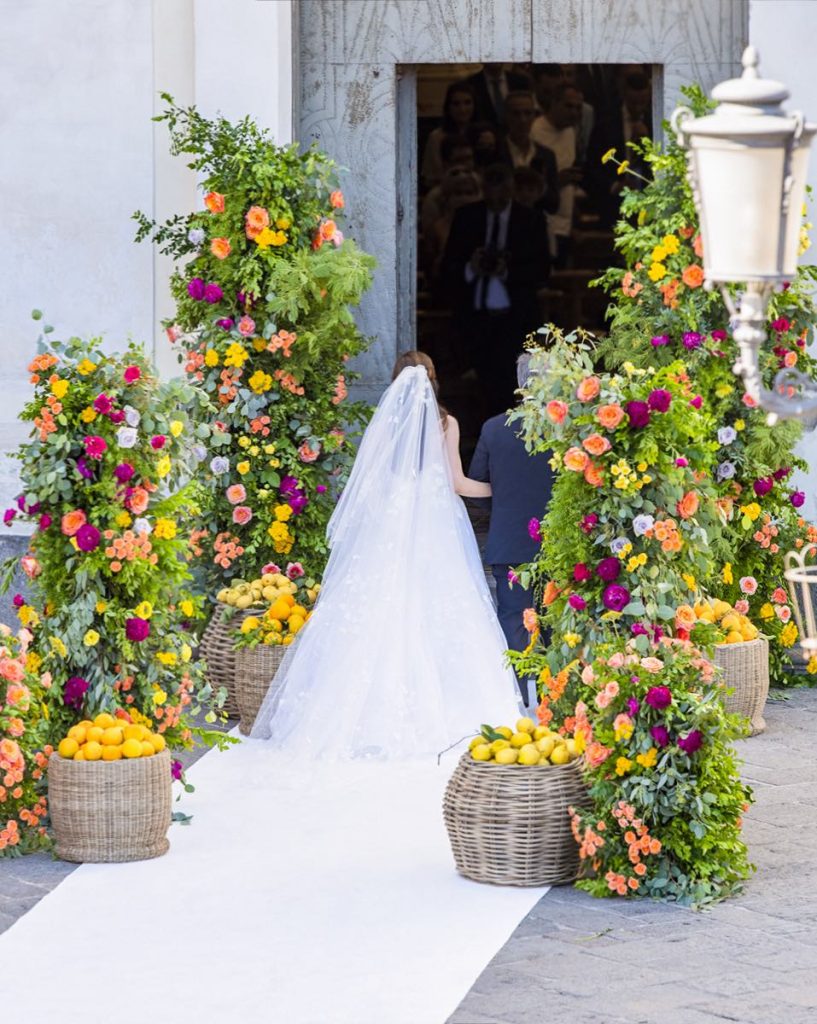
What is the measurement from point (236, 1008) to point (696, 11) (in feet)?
21.3

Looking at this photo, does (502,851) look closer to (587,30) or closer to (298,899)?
(298,899)

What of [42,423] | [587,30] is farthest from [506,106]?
[42,423]

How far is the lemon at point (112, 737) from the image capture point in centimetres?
604

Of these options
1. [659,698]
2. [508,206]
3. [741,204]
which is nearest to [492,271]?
[508,206]

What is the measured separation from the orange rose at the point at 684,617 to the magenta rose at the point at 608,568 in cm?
25

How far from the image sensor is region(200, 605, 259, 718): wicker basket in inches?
318

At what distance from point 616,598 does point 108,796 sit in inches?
68.3

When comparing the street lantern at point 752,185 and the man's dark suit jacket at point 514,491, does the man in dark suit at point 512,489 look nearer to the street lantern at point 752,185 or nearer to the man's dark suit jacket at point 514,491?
the man's dark suit jacket at point 514,491

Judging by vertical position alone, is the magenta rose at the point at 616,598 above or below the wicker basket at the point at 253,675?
above

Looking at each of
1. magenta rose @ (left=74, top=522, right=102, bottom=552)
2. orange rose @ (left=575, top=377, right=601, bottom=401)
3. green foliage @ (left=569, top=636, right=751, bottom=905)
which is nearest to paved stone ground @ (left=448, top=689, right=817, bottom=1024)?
green foliage @ (left=569, top=636, right=751, bottom=905)

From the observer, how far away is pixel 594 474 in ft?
20.3

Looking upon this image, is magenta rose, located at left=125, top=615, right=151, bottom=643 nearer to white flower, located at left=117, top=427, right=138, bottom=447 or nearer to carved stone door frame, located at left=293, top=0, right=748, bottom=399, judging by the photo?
white flower, located at left=117, top=427, right=138, bottom=447

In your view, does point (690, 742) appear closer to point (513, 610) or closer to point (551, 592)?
point (551, 592)

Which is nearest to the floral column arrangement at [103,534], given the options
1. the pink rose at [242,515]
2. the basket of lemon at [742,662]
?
the pink rose at [242,515]
